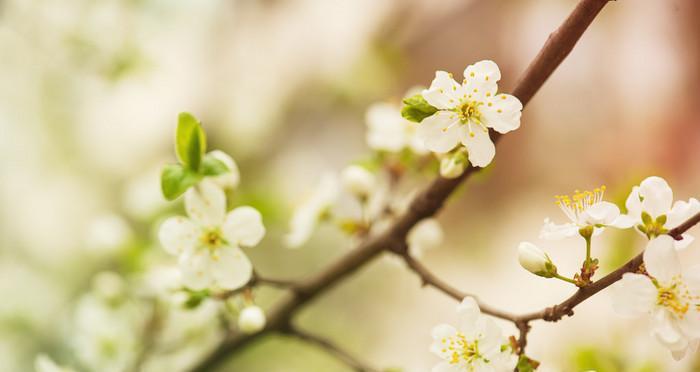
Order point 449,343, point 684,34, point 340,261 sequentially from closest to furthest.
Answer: point 449,343, point 340,261, point 684,34

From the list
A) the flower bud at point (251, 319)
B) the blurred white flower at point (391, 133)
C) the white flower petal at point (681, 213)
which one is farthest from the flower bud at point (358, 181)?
the white flower petal at point (681, 213)

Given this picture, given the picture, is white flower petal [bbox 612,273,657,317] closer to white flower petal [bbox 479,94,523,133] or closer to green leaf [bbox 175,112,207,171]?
white flower petal [bbox 479,94,523,133]

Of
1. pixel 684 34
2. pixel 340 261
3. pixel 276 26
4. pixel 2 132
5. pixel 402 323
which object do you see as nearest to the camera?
pixel 340 261

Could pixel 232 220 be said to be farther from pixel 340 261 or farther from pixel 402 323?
pixel 402 323

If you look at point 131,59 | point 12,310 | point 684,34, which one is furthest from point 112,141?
point 684,34

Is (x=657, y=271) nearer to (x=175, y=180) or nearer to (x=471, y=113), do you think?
(x=471, y=113)

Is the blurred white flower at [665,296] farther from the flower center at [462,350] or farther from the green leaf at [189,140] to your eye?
the green leaf at [189,140]

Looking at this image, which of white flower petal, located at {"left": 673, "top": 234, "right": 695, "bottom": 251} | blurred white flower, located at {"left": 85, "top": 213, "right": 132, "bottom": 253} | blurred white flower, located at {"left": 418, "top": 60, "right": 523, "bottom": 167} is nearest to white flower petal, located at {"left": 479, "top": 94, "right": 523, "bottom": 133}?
blurred white flower, located at {"left": 418, "top": 60, "right": 523, "bottom": 167}

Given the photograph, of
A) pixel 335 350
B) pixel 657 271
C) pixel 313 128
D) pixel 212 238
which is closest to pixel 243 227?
pixel 212 238
